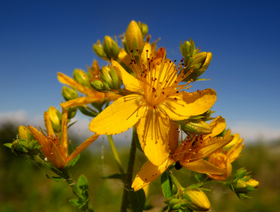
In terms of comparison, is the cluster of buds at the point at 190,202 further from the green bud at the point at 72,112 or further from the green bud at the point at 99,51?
the green bud at the point at 99,51

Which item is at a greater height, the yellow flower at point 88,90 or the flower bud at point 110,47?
the flower bud at point 110,47

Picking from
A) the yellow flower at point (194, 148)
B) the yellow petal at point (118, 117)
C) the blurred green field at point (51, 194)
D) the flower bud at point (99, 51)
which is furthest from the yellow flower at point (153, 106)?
the blurred green field at point (51, 194)

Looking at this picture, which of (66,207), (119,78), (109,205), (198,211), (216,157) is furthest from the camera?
(109,205)

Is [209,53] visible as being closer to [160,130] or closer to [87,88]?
[160,130]

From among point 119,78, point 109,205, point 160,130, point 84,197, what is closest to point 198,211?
point 160,130

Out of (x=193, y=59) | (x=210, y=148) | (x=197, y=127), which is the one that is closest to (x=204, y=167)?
(x=210, y=148)
